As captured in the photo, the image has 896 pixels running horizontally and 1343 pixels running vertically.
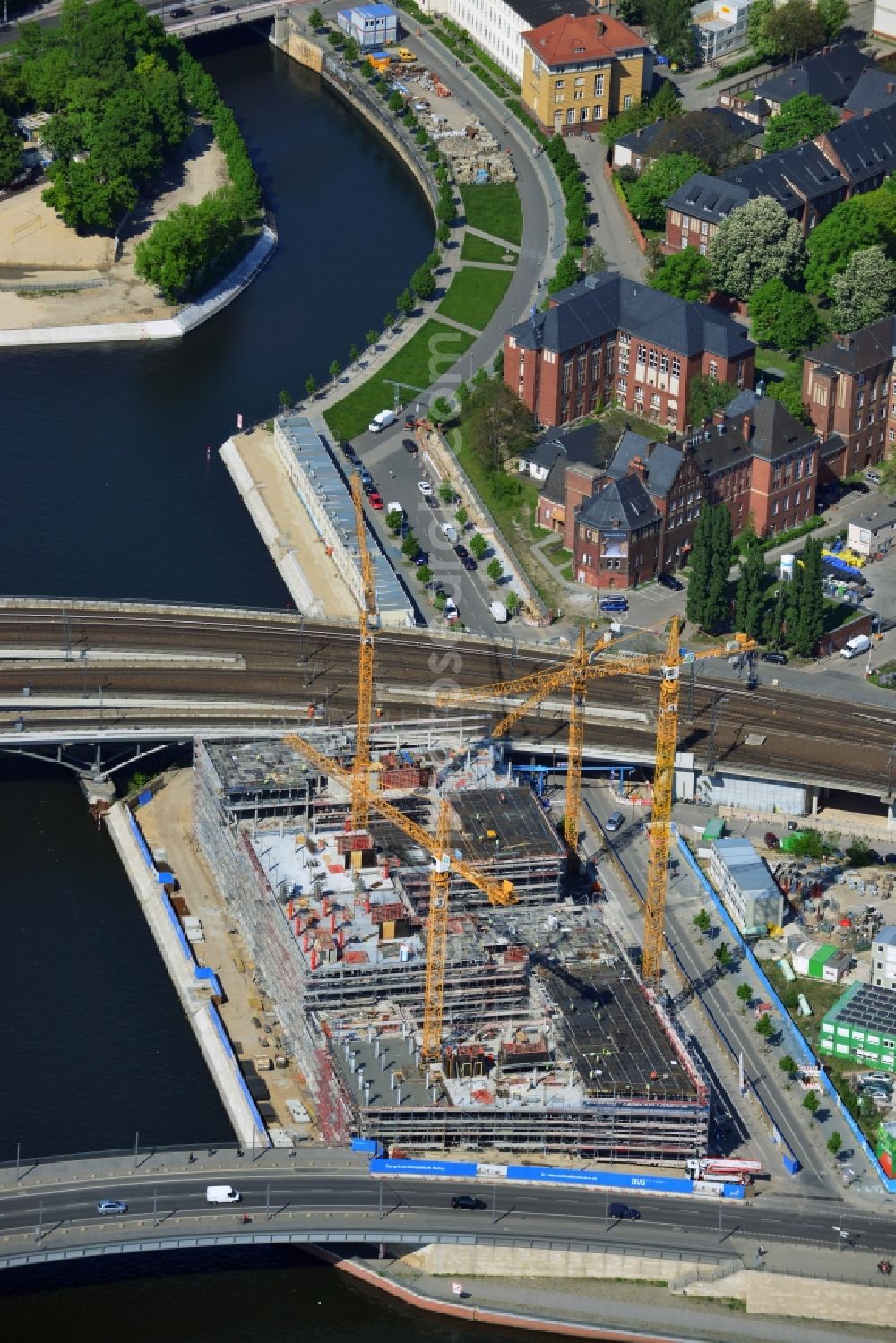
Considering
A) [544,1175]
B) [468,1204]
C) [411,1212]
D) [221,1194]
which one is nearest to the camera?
[221,1194]

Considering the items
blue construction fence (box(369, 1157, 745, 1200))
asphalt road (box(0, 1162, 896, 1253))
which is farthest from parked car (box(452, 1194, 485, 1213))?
blue construction fence (box(369, 1157, 745, 1200))

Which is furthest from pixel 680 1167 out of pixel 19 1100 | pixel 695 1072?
pixel 19 1100

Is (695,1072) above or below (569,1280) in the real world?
above

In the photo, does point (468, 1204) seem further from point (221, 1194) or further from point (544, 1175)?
point (221, 1194)

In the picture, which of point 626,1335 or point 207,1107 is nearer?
point 626,1335

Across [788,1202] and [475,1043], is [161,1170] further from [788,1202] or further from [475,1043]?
[788,1202]

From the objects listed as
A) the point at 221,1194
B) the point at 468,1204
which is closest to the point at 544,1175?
Result: the point at 468,1204

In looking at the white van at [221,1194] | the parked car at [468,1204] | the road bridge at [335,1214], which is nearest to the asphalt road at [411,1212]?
the road bridge at [335,1214]
